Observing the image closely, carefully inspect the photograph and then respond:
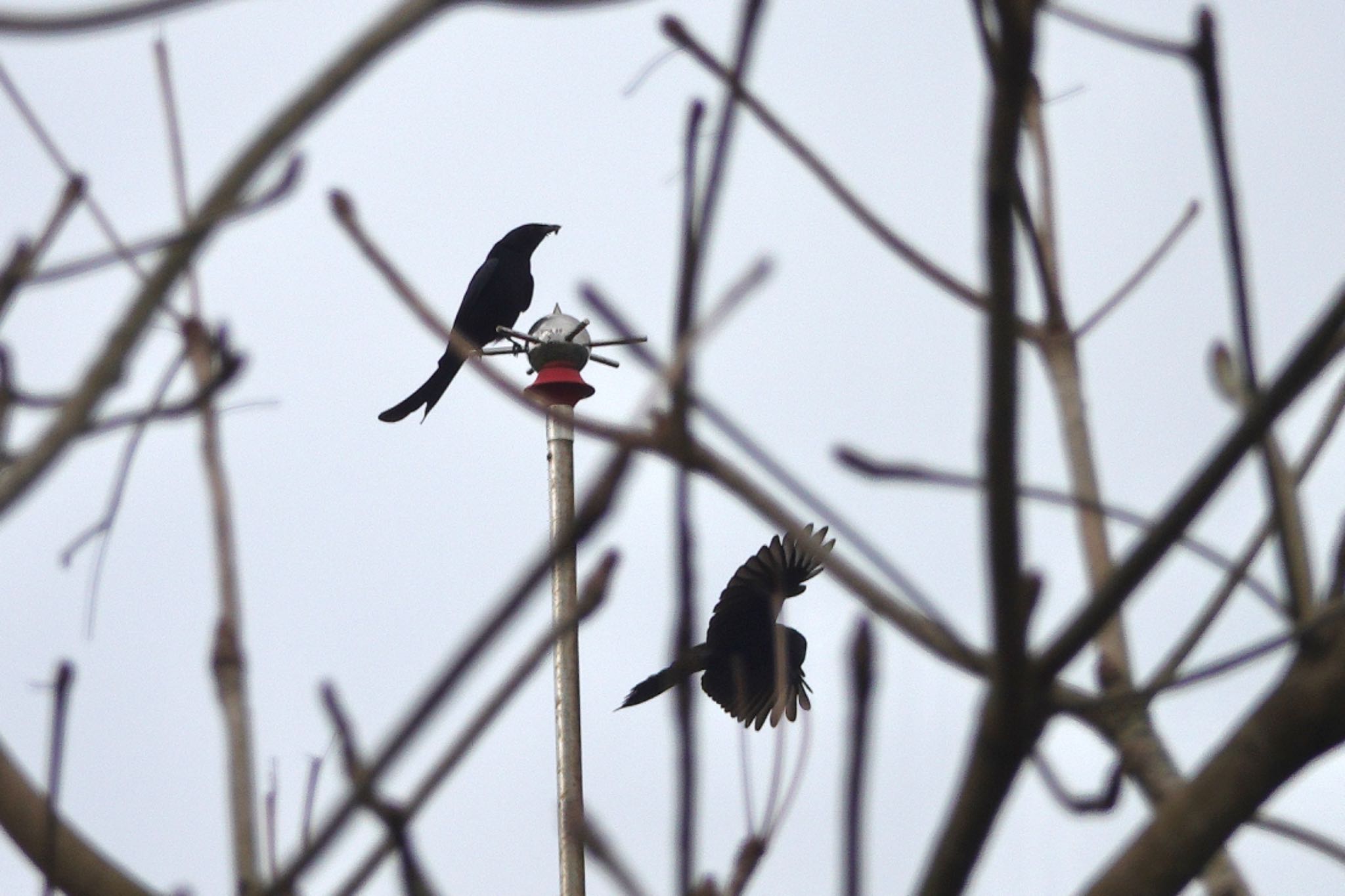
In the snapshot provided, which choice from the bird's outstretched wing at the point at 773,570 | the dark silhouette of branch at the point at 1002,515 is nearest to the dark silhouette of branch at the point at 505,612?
the dark silhouette of branch at the point at 1002,515

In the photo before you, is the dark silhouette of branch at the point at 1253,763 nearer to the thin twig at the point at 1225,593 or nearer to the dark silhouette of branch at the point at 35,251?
the thin twig at the point at 1225,593

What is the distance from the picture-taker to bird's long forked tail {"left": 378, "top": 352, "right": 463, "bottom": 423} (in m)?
6.74

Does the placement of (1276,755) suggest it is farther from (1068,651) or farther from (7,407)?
(7,407)

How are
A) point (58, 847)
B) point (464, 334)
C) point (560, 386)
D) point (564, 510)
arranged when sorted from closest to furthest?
point (58, 847)
point (564, 510)
point (560, 386)
point (464, 334)

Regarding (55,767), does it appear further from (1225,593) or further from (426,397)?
(426,397)

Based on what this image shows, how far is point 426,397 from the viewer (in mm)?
6922

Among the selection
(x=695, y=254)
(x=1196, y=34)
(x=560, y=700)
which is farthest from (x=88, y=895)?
(x=560, y=700)

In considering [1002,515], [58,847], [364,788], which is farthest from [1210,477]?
[58,847]

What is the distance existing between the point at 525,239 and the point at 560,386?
121 inches

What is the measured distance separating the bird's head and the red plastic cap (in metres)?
2.88

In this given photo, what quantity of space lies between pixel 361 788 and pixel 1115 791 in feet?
1.53

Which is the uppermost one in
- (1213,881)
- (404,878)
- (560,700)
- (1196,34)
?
(560,700)

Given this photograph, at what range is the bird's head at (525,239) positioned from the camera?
24.0 ft

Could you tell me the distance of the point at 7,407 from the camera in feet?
3.96
